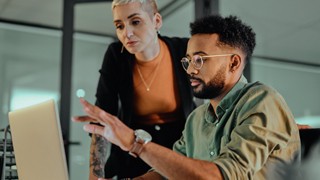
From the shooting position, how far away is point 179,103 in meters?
1.78

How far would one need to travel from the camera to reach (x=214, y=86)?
119cm

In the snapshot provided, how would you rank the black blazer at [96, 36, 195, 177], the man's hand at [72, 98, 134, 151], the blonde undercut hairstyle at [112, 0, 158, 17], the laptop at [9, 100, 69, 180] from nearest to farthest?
the man's hand at [72, 98, 134, 151] < the laptop at [9, 100, 69, 180] < the blonde undercut hairstyle at [112, 0, 158, 17] < the black blazer at [96, 36, 195, 177]

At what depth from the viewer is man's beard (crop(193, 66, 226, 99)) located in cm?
119

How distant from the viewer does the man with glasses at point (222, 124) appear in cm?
91

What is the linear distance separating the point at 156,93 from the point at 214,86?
61cm

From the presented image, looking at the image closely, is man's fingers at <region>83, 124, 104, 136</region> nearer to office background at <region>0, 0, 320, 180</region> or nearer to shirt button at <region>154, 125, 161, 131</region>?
shirt button at <region>154, 125, 161, 131</region>

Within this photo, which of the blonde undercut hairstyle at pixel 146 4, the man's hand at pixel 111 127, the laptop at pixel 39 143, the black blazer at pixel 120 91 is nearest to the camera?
the man's hand at pixel 111 127

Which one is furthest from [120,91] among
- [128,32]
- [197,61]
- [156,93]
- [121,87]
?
[197,61]

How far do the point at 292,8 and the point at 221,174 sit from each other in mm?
2914

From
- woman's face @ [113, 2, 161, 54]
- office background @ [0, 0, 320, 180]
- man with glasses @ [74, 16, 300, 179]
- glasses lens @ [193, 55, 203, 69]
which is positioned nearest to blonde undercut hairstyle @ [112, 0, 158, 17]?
woman's face @ [113, 2, 161, 54]

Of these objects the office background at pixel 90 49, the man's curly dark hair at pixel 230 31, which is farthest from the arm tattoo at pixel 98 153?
the office background at pixel 90 49

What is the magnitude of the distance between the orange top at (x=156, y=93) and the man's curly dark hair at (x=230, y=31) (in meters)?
0.54

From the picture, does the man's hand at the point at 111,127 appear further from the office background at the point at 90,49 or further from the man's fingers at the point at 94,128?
the office background at the point at 90,49

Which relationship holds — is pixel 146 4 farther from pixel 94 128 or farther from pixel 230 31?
pixel 94 128
